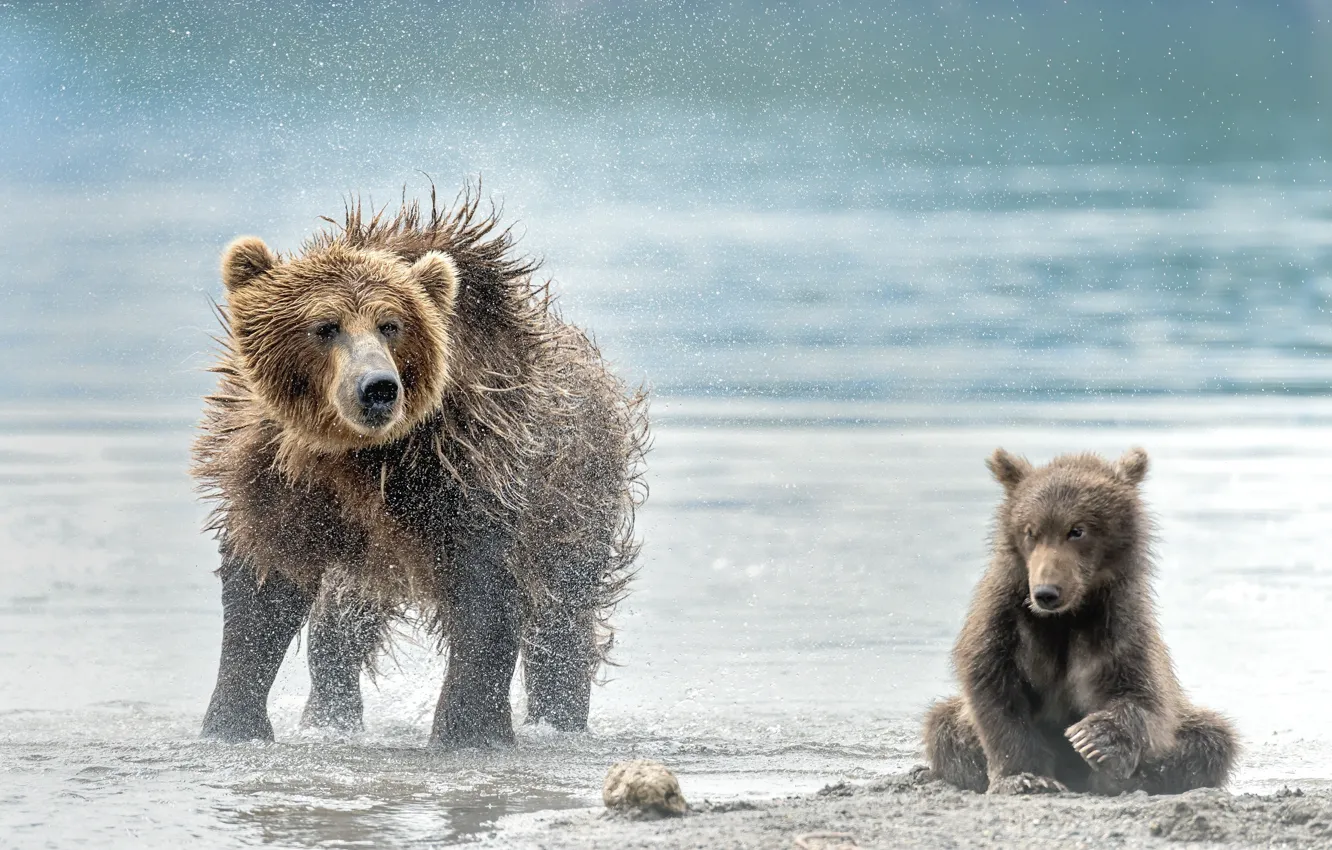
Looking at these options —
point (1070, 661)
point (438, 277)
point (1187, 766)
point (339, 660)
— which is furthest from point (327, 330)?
point (1187, 766)

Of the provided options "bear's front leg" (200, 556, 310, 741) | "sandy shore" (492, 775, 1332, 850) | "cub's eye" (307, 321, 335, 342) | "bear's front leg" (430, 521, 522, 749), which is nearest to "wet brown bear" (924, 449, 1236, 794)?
"sandy shore" (492, 775, 1332, 850)

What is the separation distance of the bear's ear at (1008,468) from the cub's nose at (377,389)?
6.63 ft

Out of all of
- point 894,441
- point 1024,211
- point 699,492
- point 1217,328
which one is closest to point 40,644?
point 699,492

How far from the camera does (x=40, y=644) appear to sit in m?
9.83

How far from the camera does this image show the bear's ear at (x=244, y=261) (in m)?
7.60

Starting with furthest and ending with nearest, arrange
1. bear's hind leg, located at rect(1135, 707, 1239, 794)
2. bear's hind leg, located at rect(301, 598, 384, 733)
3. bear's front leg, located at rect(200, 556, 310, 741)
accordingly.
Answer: bear's hind leg, located at rect(301, 598, 384, 733) < bear's front leg, located at rect(200, 556, 310, 741) < bear's hind leg, located at rect(1135, 707, 1239, 794)

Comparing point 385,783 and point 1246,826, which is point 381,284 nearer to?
point 385,783

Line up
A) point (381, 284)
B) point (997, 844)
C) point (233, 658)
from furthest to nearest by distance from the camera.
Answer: point (233, 658) < point (381, 284) < point (997, 844)

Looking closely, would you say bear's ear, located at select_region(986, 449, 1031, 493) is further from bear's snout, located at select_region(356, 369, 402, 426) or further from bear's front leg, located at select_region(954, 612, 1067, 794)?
bear's snout, located at select_region(356, 369, 402, 426)

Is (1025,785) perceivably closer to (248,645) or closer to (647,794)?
(647,794)

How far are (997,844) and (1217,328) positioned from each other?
16912 millimetres

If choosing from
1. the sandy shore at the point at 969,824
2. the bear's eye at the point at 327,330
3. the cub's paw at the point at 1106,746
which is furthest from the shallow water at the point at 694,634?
the bear's eye at the point at 327,330

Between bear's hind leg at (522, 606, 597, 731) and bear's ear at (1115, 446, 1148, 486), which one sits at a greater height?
bear's ear at (1115, 446, 1148, 486)

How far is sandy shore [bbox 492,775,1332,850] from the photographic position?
6145mm
